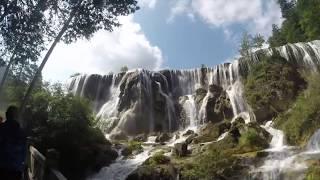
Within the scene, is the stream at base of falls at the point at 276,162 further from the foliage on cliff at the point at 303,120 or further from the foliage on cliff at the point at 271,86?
the foliage on cliff at the point at 271,86

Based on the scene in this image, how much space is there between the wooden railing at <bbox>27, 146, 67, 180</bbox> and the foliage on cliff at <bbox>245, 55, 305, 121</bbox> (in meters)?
21.9

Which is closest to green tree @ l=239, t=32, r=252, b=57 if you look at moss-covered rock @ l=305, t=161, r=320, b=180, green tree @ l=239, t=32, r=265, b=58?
green tree @ l=239, t=32, r=265, b=58

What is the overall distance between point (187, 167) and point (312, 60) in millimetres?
20524

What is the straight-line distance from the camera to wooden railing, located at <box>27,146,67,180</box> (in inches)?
364

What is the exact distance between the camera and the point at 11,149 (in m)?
7.45

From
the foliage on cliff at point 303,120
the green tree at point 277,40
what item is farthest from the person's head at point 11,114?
the green tree at point 277,40

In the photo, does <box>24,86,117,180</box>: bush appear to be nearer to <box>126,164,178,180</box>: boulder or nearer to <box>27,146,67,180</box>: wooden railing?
<box>126,164,178,180</box>: boulder

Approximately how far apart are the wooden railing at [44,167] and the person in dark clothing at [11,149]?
37.5 inches

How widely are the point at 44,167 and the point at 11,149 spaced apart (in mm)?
2703

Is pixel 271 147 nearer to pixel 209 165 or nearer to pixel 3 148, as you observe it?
pixel 209 165

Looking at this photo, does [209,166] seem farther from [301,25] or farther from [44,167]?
[301,25]

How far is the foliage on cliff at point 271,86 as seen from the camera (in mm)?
32156

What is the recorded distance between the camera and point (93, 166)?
84.1 ft

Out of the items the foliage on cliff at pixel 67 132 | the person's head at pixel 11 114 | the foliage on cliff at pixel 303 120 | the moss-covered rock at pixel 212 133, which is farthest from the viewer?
the moss-covered rock at pixel 212 133
